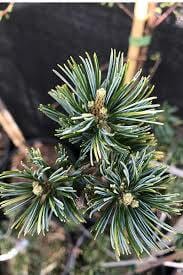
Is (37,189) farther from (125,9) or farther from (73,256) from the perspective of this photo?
(73,256)

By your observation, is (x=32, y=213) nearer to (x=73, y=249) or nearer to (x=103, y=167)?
(x=103, y=167)

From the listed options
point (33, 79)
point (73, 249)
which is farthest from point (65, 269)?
point (33, 79)

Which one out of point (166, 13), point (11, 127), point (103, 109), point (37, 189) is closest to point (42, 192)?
point (37, 189)

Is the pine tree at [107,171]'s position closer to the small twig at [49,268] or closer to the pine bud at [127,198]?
the pine bud at [127,198]

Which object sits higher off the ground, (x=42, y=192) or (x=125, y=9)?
(x=125, y=9)

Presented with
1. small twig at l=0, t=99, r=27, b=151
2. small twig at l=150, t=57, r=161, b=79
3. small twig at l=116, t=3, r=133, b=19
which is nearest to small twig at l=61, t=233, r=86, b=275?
small twig at l=0, t=99, r=27, b=151
